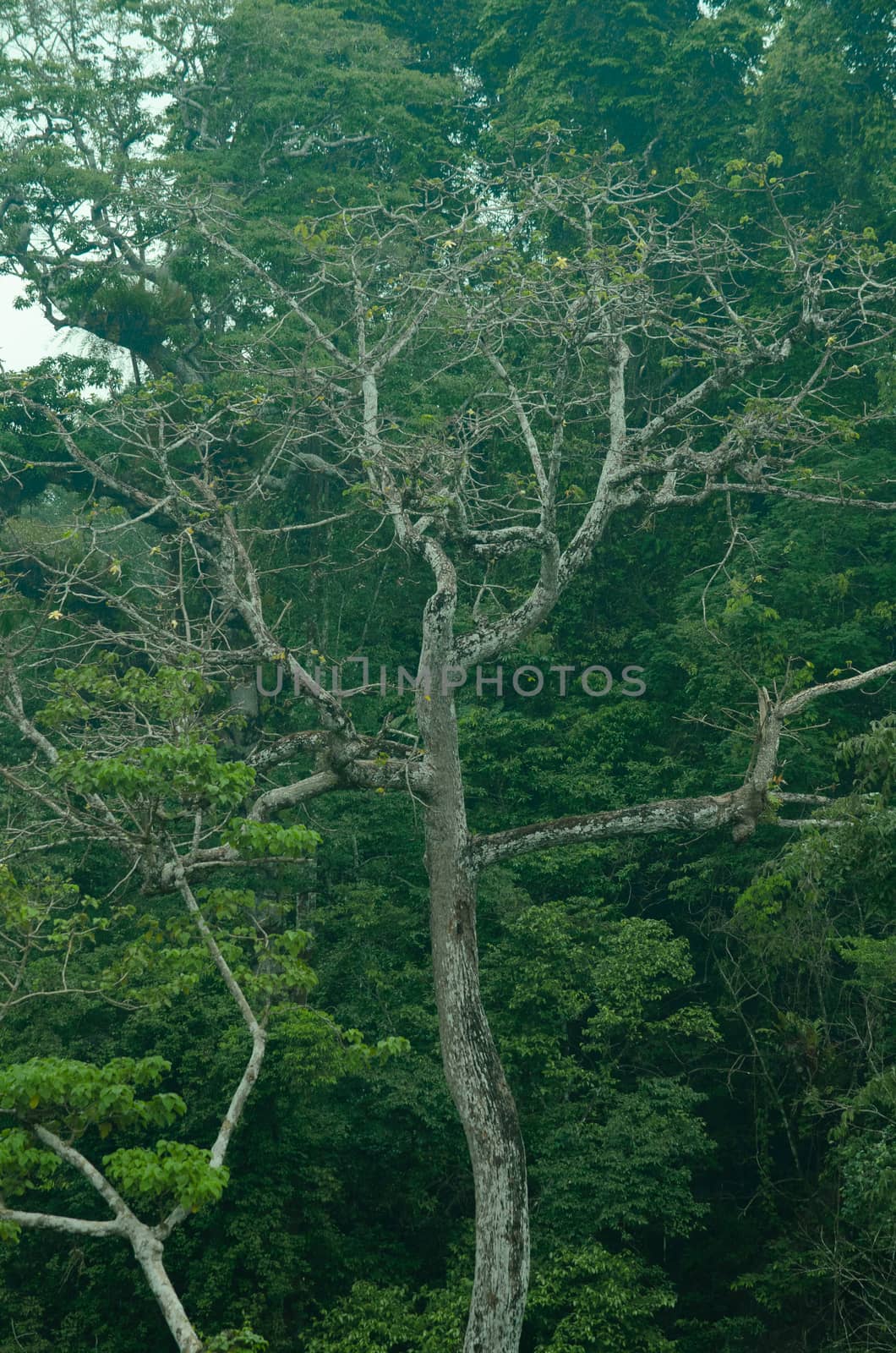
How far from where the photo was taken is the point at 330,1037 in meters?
9.03

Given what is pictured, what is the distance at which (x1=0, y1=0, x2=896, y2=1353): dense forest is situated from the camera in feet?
23.2

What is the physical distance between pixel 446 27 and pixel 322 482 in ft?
26.4

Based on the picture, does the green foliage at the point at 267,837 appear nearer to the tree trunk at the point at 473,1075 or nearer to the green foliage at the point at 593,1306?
the tree trunk at the point at 473,1075

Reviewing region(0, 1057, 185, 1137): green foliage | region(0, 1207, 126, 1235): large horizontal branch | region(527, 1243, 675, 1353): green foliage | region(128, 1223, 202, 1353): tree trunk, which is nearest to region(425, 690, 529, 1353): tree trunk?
region(527, 1243, 675, 1353): green foliage

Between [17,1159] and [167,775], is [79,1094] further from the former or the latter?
[167,775]

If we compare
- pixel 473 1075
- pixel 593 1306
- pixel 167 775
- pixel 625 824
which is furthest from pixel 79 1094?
pixel 593 1306

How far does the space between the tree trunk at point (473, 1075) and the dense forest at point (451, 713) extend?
0.10ft

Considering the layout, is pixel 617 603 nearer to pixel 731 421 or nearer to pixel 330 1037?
pixel 731 421

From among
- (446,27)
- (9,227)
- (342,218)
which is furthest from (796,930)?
(446,27)

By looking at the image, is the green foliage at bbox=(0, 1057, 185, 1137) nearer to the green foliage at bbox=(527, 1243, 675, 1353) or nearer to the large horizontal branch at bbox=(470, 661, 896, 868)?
the large horizontal branch at bbox=(470, 661, 896, 868)

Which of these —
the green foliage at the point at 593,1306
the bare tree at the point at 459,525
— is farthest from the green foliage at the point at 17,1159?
the green foliage at the point at 593,1306

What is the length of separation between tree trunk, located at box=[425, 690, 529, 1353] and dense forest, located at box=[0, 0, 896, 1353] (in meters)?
0.03

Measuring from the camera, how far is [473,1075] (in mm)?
6969

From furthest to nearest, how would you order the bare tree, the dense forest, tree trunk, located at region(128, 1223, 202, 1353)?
the dense forest < the bare tree < tree trunk, located at region(128, 1223, 202, 1353)
